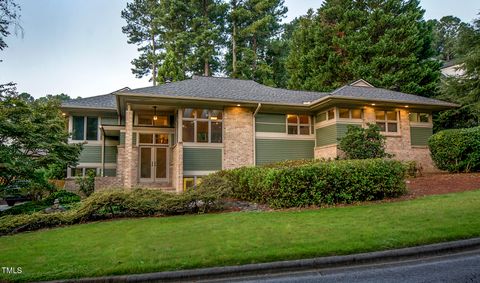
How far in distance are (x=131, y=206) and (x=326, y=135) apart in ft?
35.4

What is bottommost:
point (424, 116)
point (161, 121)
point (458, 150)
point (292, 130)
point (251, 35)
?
point (458, 150)

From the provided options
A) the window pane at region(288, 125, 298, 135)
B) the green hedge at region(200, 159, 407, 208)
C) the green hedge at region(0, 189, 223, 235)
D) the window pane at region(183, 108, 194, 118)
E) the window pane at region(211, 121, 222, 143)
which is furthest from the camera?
the window pane at region(288, 125, 298, 135)

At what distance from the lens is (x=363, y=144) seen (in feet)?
46.6

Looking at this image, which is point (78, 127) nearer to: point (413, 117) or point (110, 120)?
point (110, 120)

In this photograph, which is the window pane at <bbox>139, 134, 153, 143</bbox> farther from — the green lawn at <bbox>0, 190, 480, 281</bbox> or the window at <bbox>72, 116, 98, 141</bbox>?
the green lawn at <bbox>0, 190, 480, 281</bbox>

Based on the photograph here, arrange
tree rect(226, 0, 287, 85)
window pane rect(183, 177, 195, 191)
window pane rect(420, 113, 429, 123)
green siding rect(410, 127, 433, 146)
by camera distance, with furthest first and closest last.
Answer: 1. tree rect(226, 0, 287, 85)
2. window pane rect(420, 113, 429, 123)
3. green siding rect(410, 127, 433, 146)
4. window pane rect(183, 177, 195, 191)

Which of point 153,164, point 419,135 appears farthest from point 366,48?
point 153,164

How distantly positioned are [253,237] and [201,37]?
2914 cm

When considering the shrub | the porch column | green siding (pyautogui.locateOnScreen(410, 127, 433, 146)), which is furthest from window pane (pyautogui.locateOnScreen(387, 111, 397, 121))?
the porch column

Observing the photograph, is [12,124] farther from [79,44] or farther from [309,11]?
[309,11]

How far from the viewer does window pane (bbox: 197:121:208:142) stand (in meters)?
16.0

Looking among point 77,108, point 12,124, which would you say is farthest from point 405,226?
point 77,108

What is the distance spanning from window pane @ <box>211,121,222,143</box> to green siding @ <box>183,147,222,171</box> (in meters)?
0.49

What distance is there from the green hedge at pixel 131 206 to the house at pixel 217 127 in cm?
443
